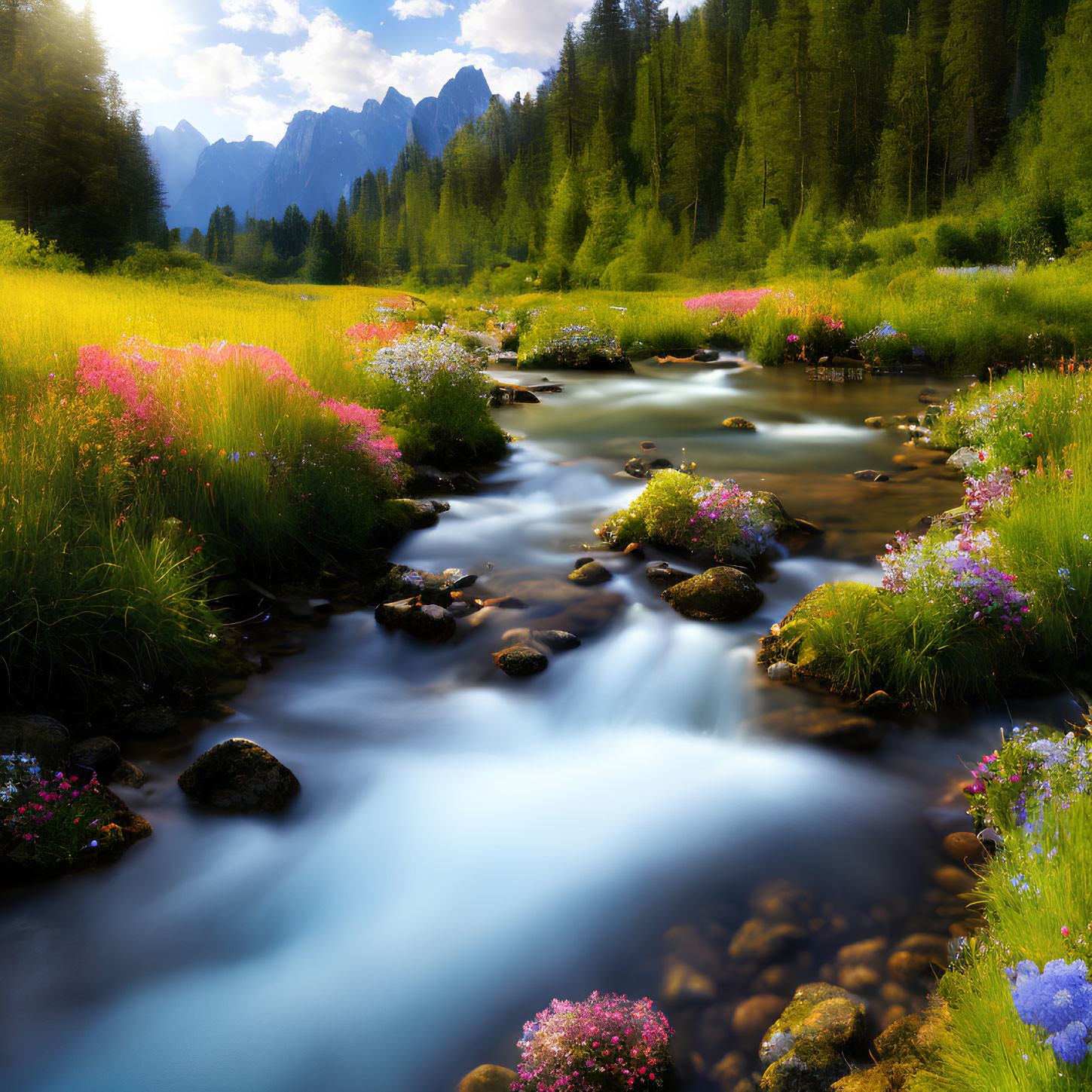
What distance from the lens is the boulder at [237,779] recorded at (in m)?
3.97

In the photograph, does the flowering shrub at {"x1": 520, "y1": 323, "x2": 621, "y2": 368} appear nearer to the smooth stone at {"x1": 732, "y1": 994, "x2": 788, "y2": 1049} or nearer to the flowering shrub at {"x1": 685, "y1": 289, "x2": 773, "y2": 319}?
the flowering shrub at {"x1": 685, "y1": 289, "x2": 773, "y2": 319}

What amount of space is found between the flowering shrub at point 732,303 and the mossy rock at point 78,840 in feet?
68.0

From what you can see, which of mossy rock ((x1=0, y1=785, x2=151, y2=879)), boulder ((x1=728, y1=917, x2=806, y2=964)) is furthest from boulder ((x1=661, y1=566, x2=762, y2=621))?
mossy rock ((x1=0, y1=785, x2=151, y2=879))

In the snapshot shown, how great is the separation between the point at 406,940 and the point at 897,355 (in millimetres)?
18206

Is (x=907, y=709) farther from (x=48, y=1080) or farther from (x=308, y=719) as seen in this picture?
(x=48, y=1080)

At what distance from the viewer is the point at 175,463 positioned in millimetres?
6188

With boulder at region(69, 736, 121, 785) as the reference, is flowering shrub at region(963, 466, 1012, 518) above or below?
above

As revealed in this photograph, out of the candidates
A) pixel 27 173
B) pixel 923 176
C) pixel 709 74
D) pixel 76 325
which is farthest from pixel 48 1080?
pixel 709 74

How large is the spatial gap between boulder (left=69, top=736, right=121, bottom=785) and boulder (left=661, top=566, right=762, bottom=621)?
4274 mm

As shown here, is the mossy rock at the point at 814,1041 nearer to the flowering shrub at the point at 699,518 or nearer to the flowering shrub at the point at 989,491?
the flowering shrub at the point at 699,518

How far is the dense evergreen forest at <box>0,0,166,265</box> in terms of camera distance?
99.7 feet

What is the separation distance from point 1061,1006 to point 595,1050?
156 cm

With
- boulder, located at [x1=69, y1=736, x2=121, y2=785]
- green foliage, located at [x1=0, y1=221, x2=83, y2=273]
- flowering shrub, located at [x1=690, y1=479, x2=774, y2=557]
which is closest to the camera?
boulder, located at [x1=69, y1=736, x2=121, y2=785]

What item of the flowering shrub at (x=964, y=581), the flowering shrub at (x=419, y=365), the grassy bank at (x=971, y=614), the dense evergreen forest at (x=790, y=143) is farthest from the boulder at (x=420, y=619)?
the dense evergreen forest at (x=790, y=143)
